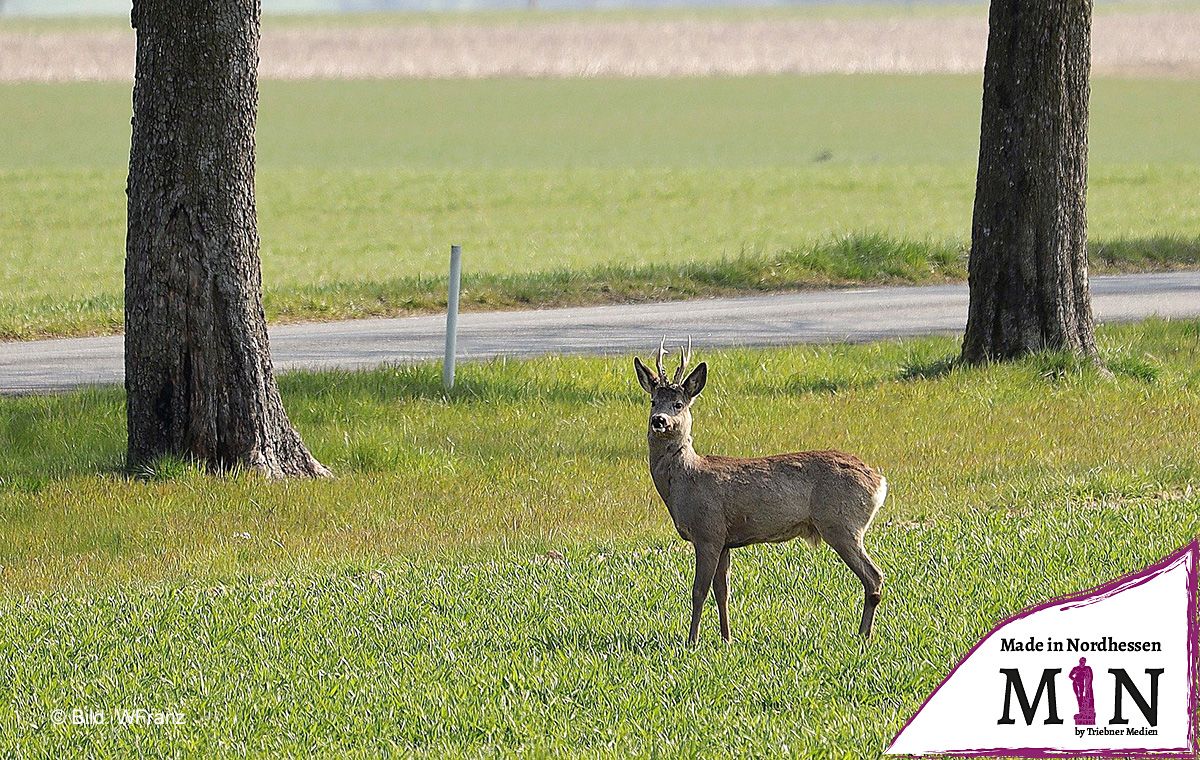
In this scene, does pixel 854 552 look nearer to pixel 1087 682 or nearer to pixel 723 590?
pixel 723 590

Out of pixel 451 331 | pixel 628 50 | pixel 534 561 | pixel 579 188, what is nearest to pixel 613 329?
pixel 451 331

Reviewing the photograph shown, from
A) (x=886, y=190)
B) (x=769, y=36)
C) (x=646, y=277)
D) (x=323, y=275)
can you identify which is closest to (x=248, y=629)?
(x=646, y=277)

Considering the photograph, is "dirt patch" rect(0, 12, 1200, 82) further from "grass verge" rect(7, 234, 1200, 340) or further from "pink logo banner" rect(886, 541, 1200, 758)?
"pink logo banner" rect(886, 541, 1200, 758)

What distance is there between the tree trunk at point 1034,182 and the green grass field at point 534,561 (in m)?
0.49

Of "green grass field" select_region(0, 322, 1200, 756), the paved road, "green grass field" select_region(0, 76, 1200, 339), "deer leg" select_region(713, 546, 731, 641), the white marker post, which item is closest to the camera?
"green grass field" select_region(0, 322, 1200, 756)

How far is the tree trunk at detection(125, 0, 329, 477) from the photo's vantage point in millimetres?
10414

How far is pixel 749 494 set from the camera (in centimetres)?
622

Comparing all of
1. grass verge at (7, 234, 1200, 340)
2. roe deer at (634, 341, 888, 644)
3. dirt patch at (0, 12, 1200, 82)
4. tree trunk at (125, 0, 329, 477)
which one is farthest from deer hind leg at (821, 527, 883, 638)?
dirt patch at (0, 12, 1200, 82)

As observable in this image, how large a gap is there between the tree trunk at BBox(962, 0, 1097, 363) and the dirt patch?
71458 millimetres

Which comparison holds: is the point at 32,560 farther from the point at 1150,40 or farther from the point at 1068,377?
the point at 1150,40

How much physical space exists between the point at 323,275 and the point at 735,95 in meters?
53.6

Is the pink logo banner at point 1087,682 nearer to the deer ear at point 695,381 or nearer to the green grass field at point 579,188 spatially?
the deer ear at point 695,381

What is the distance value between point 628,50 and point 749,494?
280 feet

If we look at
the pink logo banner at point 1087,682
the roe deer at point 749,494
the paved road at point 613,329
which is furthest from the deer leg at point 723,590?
the paved road at point 613,329
